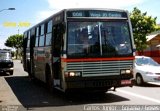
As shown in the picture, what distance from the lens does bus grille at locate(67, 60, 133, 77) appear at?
39.4 feet

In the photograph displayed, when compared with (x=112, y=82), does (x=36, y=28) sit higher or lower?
higher

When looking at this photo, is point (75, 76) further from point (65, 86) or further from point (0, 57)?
point (0, 57)

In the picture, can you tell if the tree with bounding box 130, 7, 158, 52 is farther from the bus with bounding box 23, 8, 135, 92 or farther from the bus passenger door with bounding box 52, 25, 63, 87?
the bus with bounding box 23, 8, 135, 92

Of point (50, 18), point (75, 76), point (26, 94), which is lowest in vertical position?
point (26, 94)

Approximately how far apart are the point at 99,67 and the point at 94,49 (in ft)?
2.02

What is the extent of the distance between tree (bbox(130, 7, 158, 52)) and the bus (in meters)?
37.8

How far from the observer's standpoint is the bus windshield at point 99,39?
12047mm

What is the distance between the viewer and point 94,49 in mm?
12188

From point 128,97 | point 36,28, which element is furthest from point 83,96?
point 36,28

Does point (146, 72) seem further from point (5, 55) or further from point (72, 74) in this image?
point (5, 55)

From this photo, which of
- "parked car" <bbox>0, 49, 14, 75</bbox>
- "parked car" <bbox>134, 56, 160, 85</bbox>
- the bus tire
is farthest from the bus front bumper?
"parked car" <bbox>0, 49, 14, 75</bbox>

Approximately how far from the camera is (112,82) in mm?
12383

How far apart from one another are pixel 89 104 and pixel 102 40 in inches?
84.7

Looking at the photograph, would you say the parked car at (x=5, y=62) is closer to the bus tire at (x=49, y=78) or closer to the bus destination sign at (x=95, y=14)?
the bus tire at (x=49, y=78)
